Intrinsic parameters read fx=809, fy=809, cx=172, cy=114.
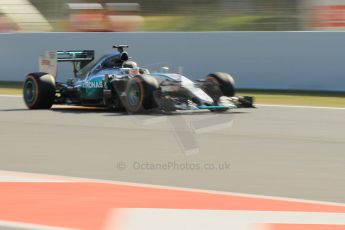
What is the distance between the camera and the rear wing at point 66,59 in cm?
1496

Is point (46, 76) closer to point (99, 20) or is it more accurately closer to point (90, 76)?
point (90, 76)

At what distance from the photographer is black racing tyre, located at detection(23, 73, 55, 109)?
569 inches

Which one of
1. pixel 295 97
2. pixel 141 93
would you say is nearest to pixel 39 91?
pixel 141 93

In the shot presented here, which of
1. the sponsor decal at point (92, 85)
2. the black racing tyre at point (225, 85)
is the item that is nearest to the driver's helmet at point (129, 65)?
the sponsor decal at point (92, 85)

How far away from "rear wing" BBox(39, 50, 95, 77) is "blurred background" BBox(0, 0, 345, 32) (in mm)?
5847

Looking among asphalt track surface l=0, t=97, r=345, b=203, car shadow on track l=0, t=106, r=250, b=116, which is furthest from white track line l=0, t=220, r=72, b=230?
car shadow on track l=0, t=106, r=250, b=116

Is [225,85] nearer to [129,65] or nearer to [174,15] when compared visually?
[129,65]

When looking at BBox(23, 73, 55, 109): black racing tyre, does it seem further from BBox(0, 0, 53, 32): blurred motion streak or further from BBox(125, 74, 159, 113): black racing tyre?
BBox(0, 0, 53, 32): blurred motion streak

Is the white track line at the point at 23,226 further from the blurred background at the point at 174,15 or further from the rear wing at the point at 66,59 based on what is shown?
the blurred background at the point at 174,15

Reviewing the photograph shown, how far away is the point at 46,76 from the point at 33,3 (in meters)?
9.86

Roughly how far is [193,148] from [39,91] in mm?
5599

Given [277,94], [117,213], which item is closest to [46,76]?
[277,94]

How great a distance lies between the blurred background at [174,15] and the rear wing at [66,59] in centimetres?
585

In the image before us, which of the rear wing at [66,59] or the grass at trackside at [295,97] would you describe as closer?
the rear wing at [66,59]
